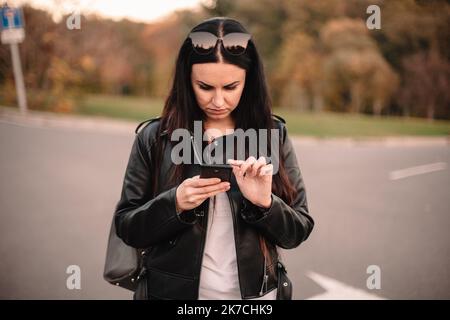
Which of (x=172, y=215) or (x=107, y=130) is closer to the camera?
(x=172, y=215)

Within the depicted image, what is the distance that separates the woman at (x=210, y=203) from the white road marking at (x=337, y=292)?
2.02 metres

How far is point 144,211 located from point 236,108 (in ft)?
1.60

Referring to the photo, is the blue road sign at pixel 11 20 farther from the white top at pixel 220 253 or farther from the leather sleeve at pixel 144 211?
the white top at pixel 220 253

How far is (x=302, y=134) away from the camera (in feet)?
44.7

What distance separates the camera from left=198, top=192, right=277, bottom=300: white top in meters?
1.44

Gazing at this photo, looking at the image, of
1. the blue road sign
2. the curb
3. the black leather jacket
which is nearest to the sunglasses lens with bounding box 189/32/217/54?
the black leather jacket

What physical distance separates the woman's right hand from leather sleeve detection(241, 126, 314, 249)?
0.17 metres

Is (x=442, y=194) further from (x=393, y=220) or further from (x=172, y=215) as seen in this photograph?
(x=172, y=215)

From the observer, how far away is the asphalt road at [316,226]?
11.6 feet

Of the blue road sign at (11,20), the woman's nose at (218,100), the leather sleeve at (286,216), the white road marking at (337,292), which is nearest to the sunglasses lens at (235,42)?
the woman's nose at (218,100)

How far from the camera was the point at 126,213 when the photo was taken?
4.65ft

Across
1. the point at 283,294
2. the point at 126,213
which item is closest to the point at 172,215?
the point at 126,213

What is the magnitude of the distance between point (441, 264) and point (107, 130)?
10242mm

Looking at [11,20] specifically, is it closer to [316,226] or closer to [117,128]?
[117,128]
